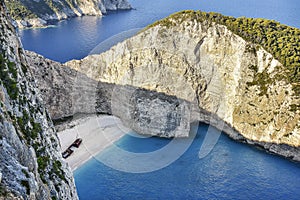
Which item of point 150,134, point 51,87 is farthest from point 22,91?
point 150,134

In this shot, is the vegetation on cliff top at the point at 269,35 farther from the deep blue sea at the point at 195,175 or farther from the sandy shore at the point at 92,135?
the sandy shore at the point at 92,135

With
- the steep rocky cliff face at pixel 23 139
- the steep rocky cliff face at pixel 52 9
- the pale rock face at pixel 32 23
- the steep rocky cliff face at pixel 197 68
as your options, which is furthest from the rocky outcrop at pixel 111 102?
the steep rocky cliff face at pixel 52 9

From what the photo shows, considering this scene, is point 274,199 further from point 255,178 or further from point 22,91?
point 22,91

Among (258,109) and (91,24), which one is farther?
(91,24)

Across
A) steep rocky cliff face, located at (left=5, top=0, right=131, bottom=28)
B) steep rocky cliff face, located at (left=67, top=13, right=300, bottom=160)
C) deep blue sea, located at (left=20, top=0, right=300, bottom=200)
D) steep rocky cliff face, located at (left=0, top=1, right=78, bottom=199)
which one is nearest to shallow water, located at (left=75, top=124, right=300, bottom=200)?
deep blue sea, located at (left=20, top=0, right=300, bottom=200)

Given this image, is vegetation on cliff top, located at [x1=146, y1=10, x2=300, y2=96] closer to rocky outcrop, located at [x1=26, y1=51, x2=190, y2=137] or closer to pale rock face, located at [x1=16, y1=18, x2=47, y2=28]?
rocky outcrop, located at [x1=26, y1=51, x2=190, y2=137]

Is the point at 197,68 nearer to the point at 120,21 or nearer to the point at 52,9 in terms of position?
the point at 120,21

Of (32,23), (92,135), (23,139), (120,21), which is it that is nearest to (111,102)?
(92,135)
